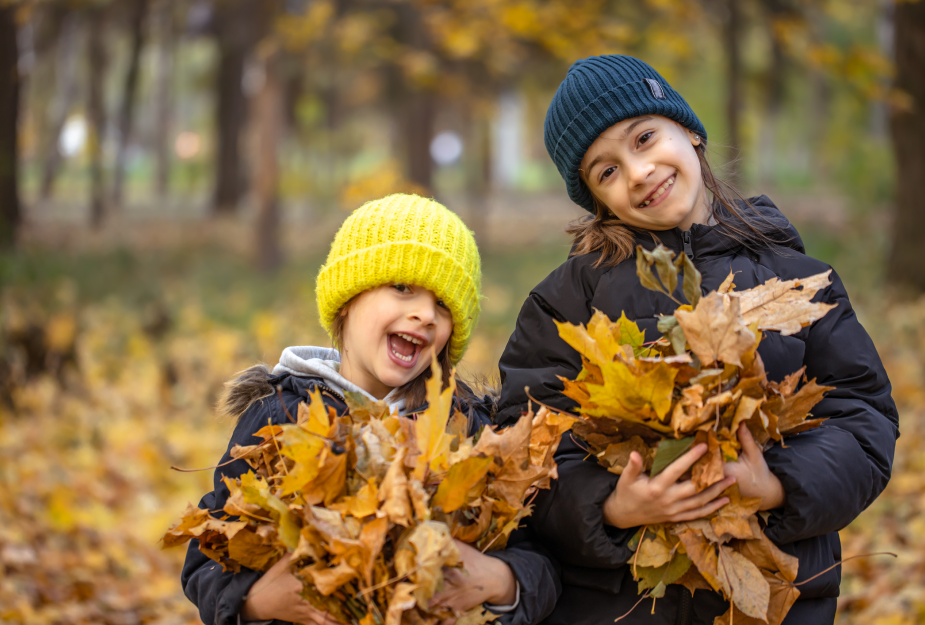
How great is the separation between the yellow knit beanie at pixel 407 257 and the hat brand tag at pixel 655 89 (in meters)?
0.59

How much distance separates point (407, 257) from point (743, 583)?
106 centimetres

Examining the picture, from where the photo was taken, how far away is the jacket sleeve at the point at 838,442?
173 centimetres

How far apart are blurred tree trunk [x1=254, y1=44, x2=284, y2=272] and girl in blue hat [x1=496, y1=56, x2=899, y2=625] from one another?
943cm

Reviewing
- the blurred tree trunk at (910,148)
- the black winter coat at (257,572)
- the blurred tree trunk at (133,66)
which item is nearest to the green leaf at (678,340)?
the black winter coat at (257,572)

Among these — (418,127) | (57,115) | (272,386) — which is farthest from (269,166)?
(57,115)

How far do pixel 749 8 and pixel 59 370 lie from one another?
433 inches

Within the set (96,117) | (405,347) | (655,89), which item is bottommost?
(405,347)

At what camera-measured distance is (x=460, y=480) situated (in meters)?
1.58

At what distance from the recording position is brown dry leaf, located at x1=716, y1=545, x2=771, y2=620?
164cm

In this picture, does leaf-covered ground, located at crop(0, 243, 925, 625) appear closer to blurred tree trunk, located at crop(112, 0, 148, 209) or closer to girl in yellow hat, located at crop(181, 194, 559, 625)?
girl in yellow hat, located at crop(181, 194, 559, 625)

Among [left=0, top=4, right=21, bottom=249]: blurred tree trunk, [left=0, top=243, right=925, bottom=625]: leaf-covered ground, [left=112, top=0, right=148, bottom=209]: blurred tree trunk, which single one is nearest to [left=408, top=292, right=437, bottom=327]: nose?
[left=0, top=243, right=925, bottom=625]: leaf-covered ground

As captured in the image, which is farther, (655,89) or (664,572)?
(655,89)

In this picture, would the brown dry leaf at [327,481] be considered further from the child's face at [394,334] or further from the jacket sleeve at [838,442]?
the jacket sleeve at [838,442]

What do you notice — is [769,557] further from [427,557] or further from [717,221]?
[717,221]
